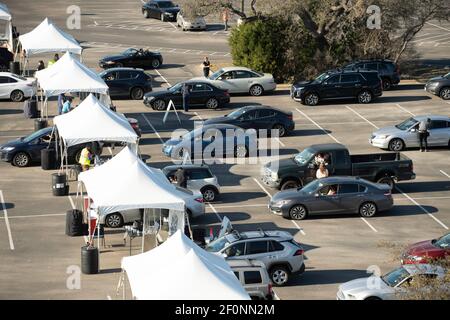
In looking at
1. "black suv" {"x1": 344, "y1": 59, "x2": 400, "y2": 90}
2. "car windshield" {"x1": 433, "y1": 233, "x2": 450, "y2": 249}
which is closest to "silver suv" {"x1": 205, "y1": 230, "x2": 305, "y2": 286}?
"car windshield" {"x1": 433, "y1": 233, "x2": 450, "y2": 249}

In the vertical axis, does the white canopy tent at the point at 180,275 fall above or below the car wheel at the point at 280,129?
above

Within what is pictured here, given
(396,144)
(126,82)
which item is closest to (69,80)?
(126,82)

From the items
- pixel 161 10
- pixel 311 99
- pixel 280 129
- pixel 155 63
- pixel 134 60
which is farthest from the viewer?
pixel 161 10

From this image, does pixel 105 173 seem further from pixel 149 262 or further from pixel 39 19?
pixel 39 19

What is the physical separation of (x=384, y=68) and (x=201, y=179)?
62.7ft

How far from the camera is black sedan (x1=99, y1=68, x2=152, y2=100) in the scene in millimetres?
49594

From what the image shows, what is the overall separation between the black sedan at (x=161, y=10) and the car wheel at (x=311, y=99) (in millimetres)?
23485

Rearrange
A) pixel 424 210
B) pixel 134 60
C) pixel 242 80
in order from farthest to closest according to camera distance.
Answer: pixel 134 60, pixel 242 80, pixel 424 210

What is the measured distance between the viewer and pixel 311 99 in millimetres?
49125

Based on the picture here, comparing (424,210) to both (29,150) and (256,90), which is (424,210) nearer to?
(29,150)

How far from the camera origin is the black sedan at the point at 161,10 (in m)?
70.9

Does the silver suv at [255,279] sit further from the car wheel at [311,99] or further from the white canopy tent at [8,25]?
the white canopy tent at [8,25]

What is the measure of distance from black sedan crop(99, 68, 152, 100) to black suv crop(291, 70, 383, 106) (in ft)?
21.9

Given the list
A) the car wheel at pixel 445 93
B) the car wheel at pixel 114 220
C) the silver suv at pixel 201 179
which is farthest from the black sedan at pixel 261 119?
the car wheel at pixel 114 220
